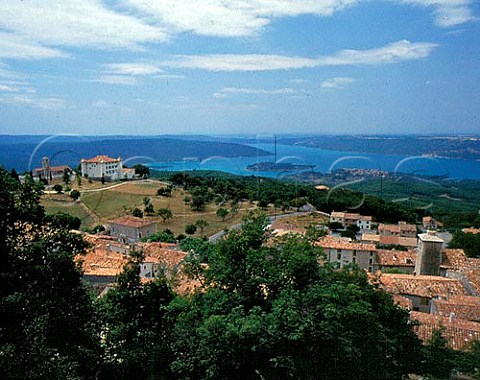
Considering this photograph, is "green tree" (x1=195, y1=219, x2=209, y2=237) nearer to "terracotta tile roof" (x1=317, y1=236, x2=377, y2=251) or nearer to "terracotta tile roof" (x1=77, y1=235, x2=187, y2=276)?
"terracotta tile roof" (x1=77, y1=235, x2=187, y2=276)

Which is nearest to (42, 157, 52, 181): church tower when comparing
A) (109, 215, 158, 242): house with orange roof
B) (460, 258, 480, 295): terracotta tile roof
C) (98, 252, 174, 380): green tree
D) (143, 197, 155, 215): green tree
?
(143, 197, 155, 215): green tree

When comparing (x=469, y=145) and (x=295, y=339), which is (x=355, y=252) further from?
(x=469, y=145)

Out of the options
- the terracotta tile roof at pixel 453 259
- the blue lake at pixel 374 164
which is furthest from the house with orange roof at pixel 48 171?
the terracotta tile roof at pixel 453 259

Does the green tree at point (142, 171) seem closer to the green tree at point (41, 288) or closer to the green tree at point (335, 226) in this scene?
the green tree at point (335, 226)

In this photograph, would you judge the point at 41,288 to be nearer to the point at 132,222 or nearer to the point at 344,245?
Answer: the point at 344,245

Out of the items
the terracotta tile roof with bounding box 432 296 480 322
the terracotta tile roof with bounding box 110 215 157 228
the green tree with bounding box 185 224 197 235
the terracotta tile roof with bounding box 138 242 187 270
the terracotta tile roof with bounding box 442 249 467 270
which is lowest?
the green tree with bounding box 185 224 197 235

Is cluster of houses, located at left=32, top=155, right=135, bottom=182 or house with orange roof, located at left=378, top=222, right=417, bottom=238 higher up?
cluster of houses, located at left=32, top=155, right=135, bottom=182

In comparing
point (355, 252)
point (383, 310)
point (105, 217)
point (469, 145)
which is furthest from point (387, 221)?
point (383, 310)
